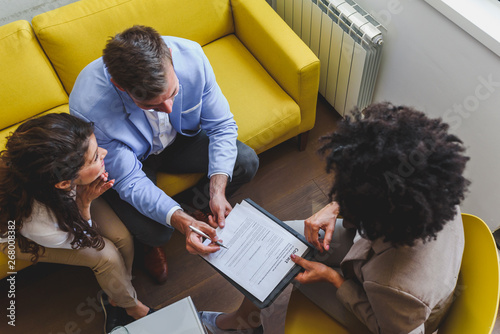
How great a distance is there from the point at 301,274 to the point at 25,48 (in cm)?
144

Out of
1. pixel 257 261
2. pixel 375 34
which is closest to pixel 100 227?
pixel 257 261

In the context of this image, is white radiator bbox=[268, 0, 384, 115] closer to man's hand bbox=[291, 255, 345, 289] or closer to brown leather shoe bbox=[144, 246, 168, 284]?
man's hand bbox=[291, 255, 345, 289]

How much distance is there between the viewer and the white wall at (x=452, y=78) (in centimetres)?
156

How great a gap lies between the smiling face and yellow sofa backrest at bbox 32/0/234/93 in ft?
2.13

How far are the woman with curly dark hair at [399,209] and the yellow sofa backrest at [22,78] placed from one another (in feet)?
4.43

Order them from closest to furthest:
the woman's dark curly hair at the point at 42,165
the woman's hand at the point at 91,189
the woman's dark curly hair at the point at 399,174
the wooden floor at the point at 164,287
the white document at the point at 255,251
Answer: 1. the woman's dark curly hair at the point at 399,174
2. the woman's dark curly hair at the point at 42,165
3. the white document at the point at 255,251
4. the woman's hand at the point at 91,189
5. the wooden floor at the point at 164,287

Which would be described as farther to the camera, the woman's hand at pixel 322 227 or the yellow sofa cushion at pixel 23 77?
the yellow sofa cushion at pixel 23 77

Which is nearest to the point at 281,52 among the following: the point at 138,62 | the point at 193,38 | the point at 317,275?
the point at 193,38

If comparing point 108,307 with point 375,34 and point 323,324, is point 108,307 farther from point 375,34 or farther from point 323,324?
point 375,34

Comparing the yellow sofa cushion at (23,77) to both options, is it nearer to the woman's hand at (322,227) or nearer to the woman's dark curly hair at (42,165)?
the woman's dark curly hair at (42,165)

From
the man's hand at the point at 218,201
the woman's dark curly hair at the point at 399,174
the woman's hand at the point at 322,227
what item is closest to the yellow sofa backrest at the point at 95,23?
the man's hand at the point at 218,201

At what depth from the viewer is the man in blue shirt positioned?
133 cm

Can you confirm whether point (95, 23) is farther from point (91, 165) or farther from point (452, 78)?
point (452, 78)

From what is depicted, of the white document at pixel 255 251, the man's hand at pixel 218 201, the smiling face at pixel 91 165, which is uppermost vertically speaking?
the smiling face at pixel 91 165
